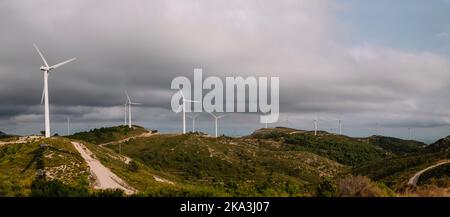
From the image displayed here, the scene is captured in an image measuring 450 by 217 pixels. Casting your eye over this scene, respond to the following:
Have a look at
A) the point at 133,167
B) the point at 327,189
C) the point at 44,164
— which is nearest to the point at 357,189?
the point at 327,189

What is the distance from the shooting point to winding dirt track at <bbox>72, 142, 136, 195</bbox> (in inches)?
3393

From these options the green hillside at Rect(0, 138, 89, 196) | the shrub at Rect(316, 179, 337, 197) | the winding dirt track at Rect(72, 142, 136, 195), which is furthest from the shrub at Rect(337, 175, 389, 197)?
the green hillside at Rect(0, 138, 89, 196)

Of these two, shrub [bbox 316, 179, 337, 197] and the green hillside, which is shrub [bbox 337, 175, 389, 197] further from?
the green hillside

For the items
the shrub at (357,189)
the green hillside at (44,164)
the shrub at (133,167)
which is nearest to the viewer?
the shrub at (357,189)

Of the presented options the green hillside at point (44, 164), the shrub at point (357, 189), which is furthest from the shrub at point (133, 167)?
the shrub at point (357, 189)

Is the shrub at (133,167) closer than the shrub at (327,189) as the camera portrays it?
No

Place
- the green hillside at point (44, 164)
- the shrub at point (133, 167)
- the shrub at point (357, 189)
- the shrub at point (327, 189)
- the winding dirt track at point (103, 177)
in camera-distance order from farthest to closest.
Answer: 1. the shrub at point (133, 167)
2. the green hillside at point (44, 164)
3. the winding dirt track at point (103, 177)
4. the shrub at point (327, 189)
5. the shrub at point (357, 189)

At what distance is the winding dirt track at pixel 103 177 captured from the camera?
283 ft

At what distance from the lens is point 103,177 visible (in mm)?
95000

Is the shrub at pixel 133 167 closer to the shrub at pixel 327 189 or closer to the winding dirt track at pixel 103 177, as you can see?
the winding dirt track at pixel 103 177
